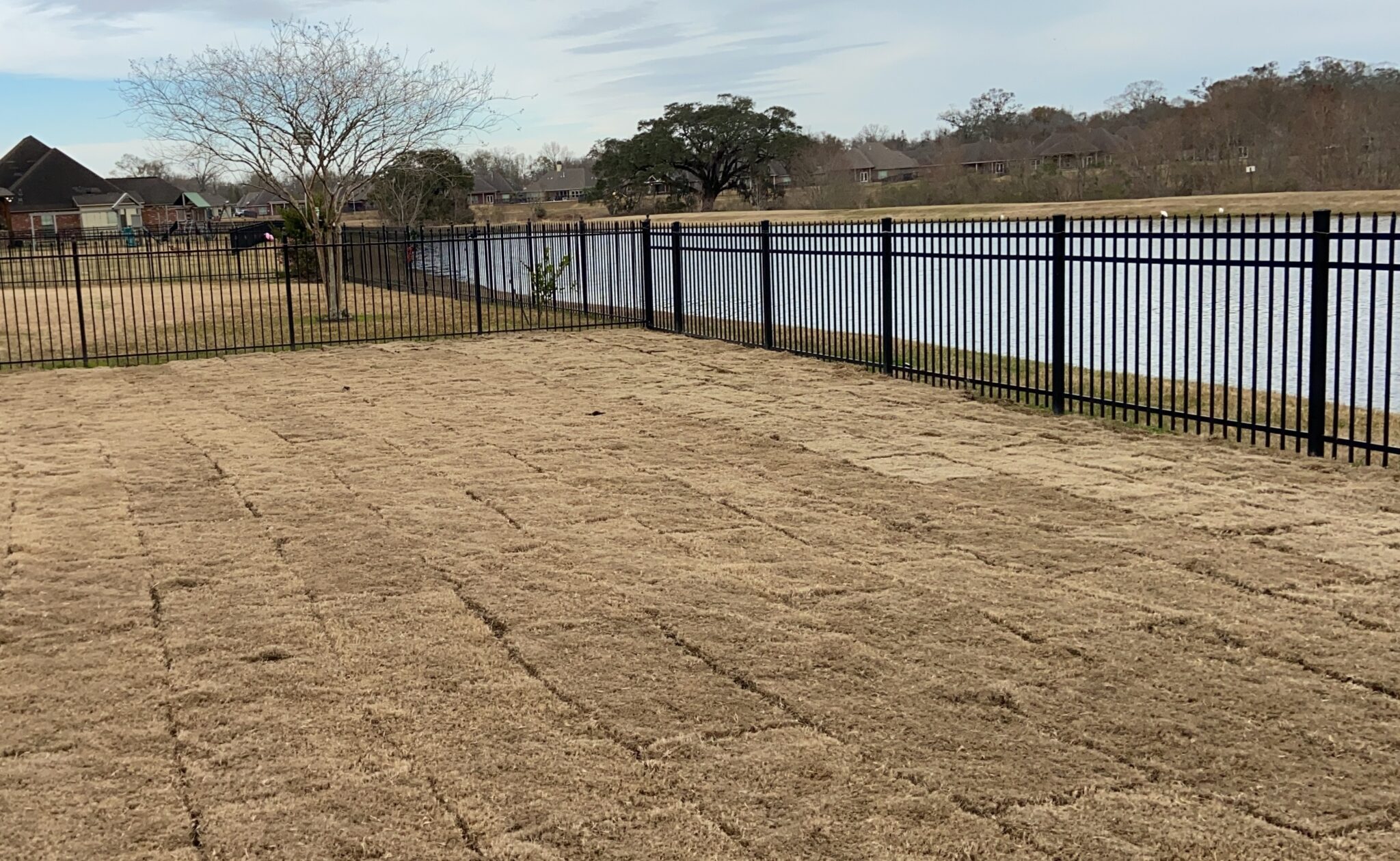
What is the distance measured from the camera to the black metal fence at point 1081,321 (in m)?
8.56

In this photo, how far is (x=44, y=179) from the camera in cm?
8569

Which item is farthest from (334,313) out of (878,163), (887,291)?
A: (878,163)

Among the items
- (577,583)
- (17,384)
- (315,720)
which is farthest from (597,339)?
(315,720)

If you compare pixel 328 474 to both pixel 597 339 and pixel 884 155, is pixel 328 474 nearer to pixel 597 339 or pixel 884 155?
pixel 597 339

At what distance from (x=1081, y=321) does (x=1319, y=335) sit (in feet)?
10.3

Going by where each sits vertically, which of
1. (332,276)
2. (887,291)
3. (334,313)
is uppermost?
(332,276)

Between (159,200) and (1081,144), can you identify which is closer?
(1081,144)

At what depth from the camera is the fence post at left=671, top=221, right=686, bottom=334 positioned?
17.7 metres

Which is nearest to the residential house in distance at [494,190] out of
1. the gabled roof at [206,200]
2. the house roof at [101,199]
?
the gabled roof at [206,200]

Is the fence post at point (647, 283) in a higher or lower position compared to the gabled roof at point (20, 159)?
lower

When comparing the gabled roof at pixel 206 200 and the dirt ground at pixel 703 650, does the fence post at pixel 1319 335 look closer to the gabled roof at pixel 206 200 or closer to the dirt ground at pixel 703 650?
the dirt ground at pixel 703 650

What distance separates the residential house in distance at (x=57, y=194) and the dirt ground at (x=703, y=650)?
273ft

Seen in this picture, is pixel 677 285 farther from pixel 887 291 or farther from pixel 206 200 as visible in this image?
pixel 206 200

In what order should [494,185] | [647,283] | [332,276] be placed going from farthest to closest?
[494,185] → [332,276] → [647,283]
